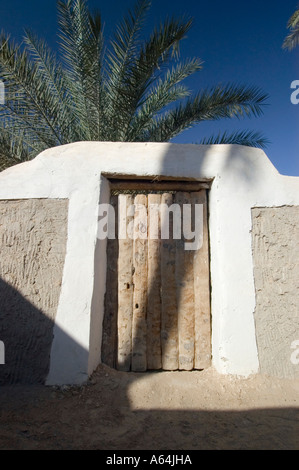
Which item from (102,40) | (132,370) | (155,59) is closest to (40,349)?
(132,370)

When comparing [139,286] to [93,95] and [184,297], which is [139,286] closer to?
[184,297]

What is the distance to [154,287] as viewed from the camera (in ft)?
8.82

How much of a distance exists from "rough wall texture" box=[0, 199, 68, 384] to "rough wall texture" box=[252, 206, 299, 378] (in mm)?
1692

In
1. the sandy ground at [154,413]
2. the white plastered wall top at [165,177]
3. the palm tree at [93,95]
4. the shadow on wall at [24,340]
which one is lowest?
the sandy ground at [154,413]

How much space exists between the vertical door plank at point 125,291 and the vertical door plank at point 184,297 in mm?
445

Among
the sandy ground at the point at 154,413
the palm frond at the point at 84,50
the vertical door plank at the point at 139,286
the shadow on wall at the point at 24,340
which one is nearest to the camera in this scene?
the sandy ground at the point at 154,413

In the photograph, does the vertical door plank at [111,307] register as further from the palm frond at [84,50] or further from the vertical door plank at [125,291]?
the palm frond at [84,50]

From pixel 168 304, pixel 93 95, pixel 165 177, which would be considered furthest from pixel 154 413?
pixel 93 95

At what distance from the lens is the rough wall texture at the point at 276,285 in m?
2.40

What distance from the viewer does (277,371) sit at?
93.8 inches

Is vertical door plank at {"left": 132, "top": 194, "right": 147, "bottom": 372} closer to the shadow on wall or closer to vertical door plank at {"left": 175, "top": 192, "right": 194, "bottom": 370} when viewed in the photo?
vertical door plank at {"left": 175, "top": 192, "right": 194, "bottom": 370}

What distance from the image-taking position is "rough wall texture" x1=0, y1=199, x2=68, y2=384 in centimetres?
229

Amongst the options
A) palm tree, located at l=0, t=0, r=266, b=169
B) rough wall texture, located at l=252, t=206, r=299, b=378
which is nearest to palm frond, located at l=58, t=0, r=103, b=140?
palm tree, located at l=0, t=0, r=266, b=169

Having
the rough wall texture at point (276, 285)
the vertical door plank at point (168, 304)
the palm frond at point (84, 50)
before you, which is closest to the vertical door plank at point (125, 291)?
the vertical door plank at point (168, 304)
